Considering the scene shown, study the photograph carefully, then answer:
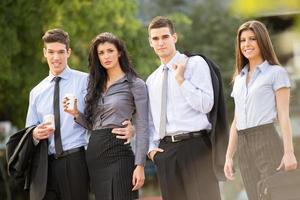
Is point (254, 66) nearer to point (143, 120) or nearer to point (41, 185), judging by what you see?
point (143, 120)

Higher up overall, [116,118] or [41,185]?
[116,118]

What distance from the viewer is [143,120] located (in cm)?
528

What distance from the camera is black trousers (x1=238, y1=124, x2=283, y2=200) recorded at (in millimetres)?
4797

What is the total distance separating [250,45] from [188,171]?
101 cm

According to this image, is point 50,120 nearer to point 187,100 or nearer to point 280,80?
point 187,100

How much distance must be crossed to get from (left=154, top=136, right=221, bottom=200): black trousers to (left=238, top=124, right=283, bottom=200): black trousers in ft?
0.96

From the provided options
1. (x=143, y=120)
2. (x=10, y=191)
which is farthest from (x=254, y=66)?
(x=10, y=191)

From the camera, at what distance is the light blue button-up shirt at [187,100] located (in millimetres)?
5004

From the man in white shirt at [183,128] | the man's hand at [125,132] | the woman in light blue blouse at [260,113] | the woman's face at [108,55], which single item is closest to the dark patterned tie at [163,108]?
the man in white shirt at [183,128]

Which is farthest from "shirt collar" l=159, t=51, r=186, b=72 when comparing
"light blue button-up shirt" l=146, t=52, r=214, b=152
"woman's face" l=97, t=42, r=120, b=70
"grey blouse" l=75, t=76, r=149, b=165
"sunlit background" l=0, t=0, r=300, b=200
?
"sunlit background" l=0, t=0, r=300, b=200

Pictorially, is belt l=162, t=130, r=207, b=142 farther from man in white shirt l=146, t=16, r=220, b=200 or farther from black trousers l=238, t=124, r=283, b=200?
black trousers l=238, t=124, r=283, b=200

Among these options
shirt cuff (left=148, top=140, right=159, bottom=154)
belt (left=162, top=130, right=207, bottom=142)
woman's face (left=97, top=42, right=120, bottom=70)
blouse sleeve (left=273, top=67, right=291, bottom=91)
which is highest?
woman's face (left=97, top=42, right=120, bottom=70)

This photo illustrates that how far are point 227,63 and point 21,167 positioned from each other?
23.9 metres

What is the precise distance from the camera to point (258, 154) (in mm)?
4824
